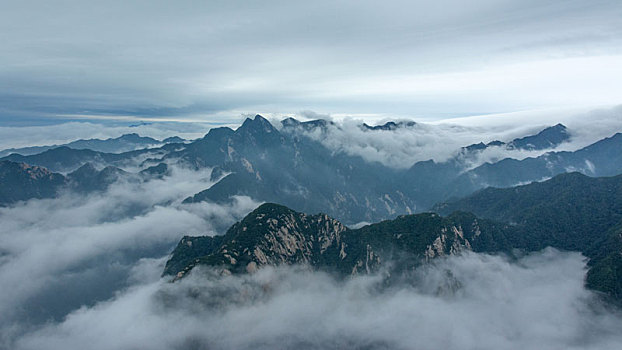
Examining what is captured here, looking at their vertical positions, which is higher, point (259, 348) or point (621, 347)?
point (621, 347)

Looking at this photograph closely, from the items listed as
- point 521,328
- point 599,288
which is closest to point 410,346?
point 521,328

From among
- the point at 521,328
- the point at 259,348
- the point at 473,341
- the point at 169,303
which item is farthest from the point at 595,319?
the point at 169,303

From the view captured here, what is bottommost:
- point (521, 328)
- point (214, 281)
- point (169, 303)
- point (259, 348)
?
point (259, 348)

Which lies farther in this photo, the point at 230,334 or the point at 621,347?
the point at 230,334

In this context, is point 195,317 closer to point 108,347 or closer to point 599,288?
point 108,347

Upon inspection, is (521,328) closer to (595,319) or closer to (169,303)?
(595,319)

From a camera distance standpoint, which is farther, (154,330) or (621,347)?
(154,330)

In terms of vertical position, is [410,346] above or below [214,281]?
below

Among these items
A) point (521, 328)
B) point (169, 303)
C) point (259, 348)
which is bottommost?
point (259, 348)
